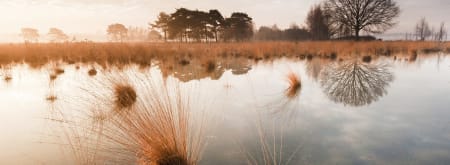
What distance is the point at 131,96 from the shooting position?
12.9 feet

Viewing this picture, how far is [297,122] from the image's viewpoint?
2.97 m

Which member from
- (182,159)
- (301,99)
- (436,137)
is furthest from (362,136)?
(182,159)

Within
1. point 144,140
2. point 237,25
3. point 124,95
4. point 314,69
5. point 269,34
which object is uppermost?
point 269,34

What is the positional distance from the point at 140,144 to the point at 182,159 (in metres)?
0.40

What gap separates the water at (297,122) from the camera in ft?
7.03

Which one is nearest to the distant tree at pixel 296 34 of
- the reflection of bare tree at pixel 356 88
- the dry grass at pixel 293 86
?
the reflection of bare tree at pixel 356 88

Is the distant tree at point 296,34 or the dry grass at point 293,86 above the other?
the distant tree at point 296,34

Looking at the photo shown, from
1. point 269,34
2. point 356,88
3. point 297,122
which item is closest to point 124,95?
point 297,122

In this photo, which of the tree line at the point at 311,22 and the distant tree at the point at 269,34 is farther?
the distant tree at the point at 269,34

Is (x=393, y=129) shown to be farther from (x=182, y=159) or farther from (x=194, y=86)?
(x=194, y=86)

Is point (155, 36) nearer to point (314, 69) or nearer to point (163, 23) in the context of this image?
point (163, 23)

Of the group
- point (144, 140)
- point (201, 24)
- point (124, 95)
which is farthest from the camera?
point (201, 24)

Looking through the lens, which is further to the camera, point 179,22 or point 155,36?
point 155,36

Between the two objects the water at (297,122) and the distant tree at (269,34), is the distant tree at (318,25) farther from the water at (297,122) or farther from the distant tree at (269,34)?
the water at (297,122)
